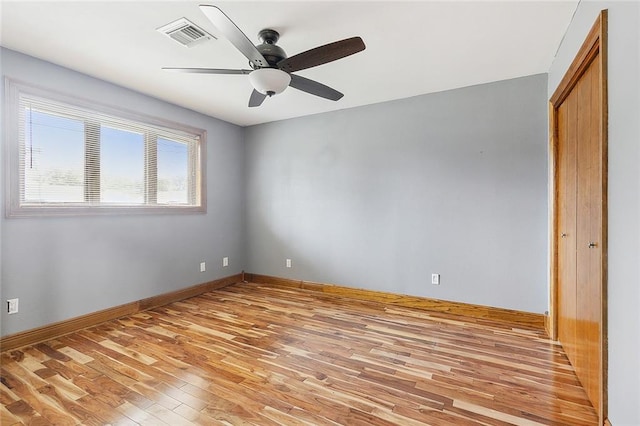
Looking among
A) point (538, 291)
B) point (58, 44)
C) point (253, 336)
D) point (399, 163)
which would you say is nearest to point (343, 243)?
point (399, 163)

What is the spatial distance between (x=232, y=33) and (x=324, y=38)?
838 mm

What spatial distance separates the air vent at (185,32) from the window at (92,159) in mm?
1387

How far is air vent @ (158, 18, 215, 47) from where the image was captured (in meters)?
2.07

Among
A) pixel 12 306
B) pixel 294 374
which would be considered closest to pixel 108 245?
pixel 12 306

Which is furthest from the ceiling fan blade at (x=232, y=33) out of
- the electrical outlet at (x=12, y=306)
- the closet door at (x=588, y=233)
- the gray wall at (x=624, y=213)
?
the electrical outlet at (x=12, y=306)

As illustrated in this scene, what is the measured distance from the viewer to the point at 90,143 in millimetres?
2986

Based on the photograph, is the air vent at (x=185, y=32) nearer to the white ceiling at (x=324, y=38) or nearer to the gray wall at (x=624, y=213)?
the white ceiling at (x=324, y=38)

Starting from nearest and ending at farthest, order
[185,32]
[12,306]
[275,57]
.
→ [275,57]
[185,32]
[12,306]

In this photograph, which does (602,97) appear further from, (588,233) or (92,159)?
(92,159)

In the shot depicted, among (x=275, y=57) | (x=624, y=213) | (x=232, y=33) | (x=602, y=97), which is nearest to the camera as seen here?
(x=624, y=213)

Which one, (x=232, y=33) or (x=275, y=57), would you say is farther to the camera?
(x=275, y=57)

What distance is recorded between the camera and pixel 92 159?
301cm

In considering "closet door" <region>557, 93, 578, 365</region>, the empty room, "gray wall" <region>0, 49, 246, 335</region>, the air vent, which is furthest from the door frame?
"gray wall" <region>0, 49, 246, 335</region>

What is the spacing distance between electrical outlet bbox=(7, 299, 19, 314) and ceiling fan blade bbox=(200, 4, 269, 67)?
2.72 meters
